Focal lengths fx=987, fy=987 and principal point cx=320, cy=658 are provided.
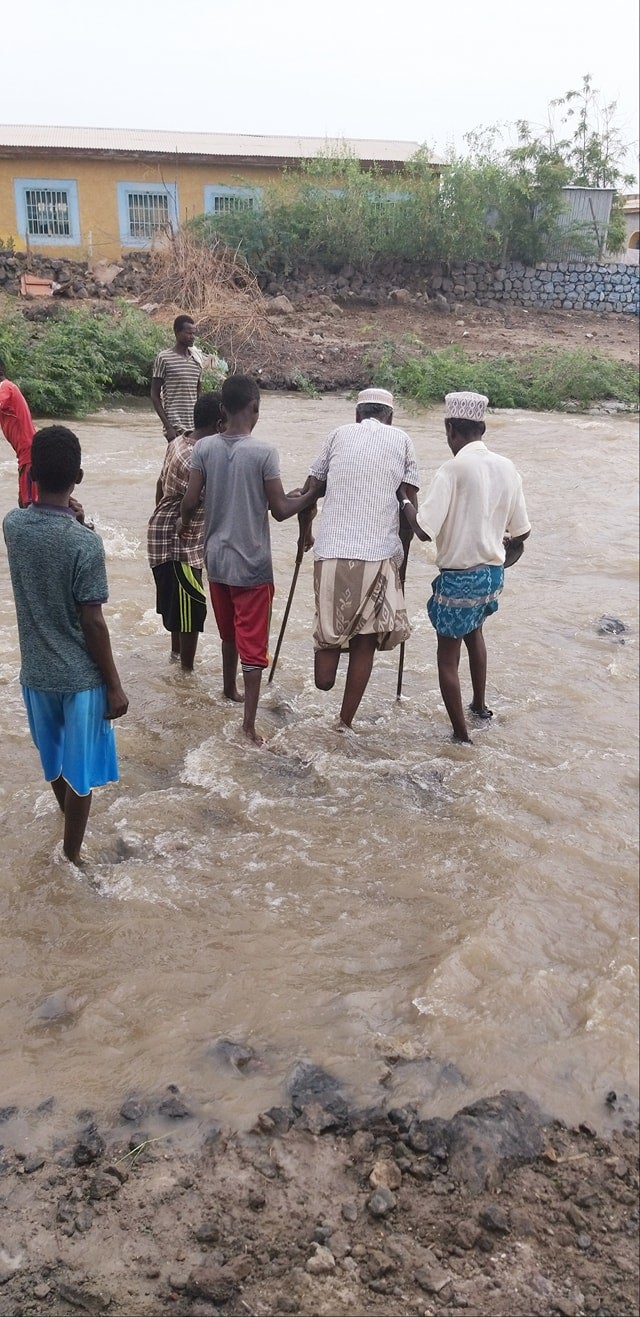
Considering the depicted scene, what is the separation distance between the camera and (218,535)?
461 cm

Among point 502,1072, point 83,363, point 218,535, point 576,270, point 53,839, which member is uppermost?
point 576,270

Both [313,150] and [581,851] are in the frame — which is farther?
[313,150]

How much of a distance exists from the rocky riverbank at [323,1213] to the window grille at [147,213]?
23943mm

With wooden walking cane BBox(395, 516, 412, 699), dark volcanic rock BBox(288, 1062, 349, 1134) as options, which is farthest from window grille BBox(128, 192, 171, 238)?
dark volcanic rock BBox(288, 1062, 349, 1134)

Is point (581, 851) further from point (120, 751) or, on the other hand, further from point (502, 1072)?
point (120, 751)

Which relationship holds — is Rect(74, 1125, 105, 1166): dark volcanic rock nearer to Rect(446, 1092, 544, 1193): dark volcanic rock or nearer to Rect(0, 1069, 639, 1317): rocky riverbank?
Rect(0, 1069, 639, 1317): rocky riverbank

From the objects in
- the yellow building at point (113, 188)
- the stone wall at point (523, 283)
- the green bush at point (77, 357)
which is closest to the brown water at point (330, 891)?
the green bush at point (77, 357)

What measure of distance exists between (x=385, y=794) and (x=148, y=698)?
5.10 ft

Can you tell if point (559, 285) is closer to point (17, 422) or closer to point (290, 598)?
point (17, 422)

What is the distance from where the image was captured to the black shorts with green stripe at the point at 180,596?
5211mm

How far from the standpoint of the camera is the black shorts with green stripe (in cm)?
521

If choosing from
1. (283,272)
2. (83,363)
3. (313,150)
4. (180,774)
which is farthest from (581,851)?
(313,150)

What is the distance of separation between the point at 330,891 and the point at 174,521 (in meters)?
2.22

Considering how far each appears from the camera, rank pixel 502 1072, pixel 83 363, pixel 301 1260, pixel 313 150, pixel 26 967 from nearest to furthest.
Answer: pixel 301 1260, pixel 502 1072, pixel 26 967, pixel 83 363, pixel 313 150
